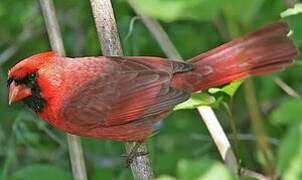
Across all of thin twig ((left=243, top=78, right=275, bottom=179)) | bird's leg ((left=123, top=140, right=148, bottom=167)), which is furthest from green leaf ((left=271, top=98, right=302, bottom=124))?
bird's leg ((left=123, top=140, right=148, bottom=167))

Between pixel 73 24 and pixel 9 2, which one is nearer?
pixel 9 2

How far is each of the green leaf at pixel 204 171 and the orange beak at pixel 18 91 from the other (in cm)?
220

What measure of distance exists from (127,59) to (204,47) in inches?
67.0

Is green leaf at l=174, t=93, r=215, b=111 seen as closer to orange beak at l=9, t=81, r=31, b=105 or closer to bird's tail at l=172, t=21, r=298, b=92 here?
bird's tail at l=172, t=21, r=298, b=92

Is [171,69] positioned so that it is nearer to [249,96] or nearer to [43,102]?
[43,102]

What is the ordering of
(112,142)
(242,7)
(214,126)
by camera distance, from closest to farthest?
(242,7), (214,126), (112,142)

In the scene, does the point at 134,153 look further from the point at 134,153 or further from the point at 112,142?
the point at 112,142

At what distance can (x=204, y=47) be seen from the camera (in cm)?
459

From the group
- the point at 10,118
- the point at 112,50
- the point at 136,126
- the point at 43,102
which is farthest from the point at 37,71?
the point at 10,118

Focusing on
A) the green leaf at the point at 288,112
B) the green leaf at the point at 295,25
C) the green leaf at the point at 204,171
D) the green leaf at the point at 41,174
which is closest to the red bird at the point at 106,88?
the green leaf at the point at 41,174

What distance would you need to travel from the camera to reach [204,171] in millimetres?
975

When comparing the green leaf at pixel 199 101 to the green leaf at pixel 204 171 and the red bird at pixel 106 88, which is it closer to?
the red bird at pixel 106 88

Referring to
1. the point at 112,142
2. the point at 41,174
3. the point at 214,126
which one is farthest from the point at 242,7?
the point at 112,142

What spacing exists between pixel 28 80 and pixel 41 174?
0.71 m
